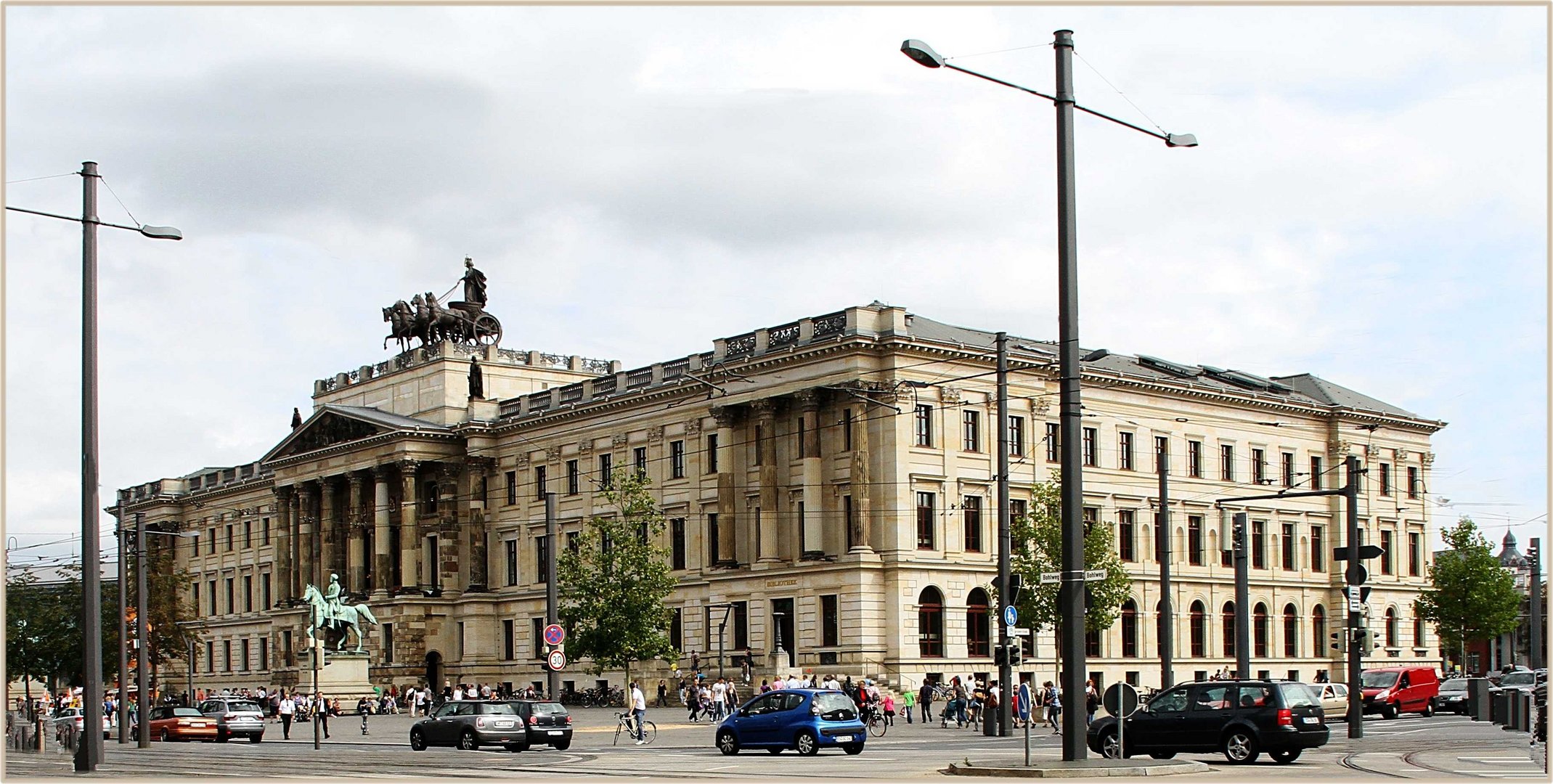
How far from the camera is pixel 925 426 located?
76.4 metres

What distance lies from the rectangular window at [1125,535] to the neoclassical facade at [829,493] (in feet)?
0.45

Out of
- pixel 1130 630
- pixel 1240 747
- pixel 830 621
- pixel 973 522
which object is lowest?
pixel 1130 630

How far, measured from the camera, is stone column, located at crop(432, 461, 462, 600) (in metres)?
97.4

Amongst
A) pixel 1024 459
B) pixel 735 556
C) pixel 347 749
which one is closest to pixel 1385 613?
pixel 1024 459

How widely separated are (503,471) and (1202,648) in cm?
3513

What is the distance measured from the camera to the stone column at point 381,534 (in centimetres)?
10006

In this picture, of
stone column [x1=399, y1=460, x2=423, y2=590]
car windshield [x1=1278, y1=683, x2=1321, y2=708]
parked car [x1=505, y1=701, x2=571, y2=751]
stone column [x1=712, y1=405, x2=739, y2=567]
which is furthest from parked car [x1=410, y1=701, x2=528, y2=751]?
stone column [x1=399, y1=460, x2=423, y2=590]

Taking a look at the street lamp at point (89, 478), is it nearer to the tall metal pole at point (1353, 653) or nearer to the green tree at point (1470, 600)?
the tall metal pole at point (1353, 653)

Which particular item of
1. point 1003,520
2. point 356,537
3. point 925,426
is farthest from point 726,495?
point 1003,520

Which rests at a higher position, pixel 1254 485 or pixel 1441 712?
pixel 1254 485

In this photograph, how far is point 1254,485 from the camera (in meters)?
90.2

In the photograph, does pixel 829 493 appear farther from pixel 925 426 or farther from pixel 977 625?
pixel 977 625

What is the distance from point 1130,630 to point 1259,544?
10095mm

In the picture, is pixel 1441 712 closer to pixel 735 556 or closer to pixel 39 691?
pixel 735 556
